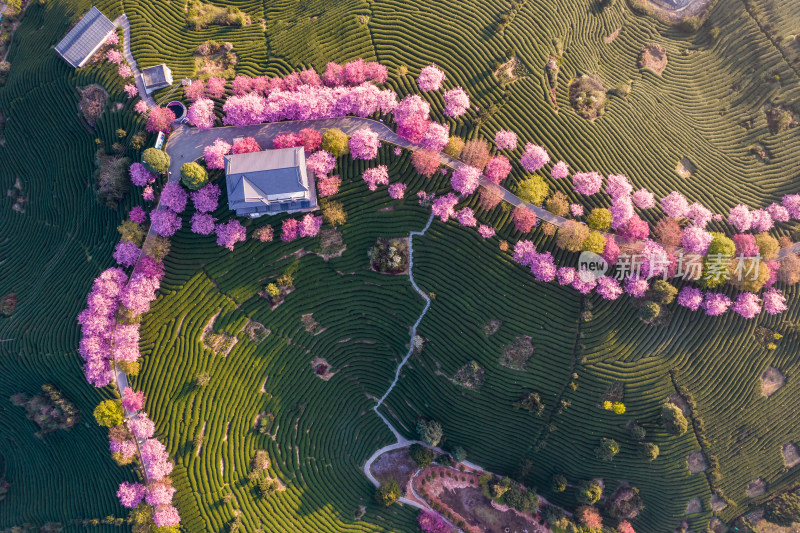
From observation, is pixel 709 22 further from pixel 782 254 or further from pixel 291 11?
pixel 291 11

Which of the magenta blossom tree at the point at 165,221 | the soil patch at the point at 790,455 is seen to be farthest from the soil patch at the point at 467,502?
the magenta blossom tree at the point at 165,221

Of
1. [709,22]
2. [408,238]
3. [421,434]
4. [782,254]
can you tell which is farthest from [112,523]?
[709,22]

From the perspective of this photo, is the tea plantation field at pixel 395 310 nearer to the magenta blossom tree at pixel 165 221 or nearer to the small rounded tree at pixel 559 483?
the small rounded tree at pixel 559 483

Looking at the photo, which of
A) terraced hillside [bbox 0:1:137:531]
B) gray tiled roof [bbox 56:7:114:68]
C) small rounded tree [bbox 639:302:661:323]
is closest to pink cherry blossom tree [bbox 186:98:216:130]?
terraced hillside [bbox 0:1:137:531]

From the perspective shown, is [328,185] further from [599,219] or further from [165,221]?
[599,219]

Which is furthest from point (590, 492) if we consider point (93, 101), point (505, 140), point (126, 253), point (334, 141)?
point (93, 101)
